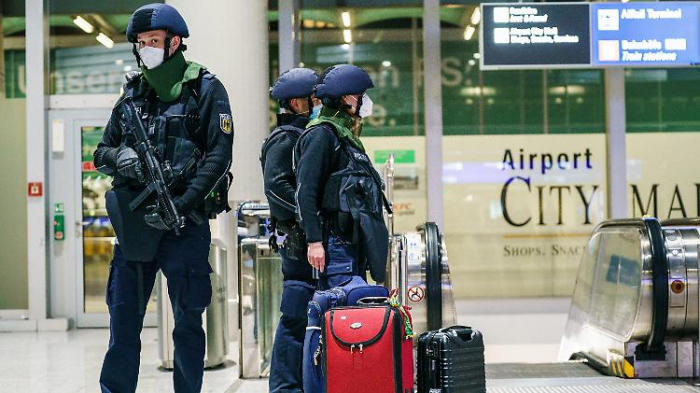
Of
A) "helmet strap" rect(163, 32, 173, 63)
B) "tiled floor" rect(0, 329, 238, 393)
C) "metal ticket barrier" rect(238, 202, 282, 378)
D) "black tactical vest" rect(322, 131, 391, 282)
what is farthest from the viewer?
"metal ticket barrier" rect(238, 202, 282, 378)

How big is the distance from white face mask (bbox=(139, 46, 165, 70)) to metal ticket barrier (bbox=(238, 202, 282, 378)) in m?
2.00

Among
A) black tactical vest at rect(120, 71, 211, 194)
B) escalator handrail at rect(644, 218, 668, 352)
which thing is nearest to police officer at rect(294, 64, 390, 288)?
black tactical vest at rect(120, 71, 211, 194)

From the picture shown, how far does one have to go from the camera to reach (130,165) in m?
3.46

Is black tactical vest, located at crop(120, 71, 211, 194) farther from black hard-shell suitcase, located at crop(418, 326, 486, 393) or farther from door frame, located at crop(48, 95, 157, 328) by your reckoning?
door frame, located at crop(48, 95, 157, 328)

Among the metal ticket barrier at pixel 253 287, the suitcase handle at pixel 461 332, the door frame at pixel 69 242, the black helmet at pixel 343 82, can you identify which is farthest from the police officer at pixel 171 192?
the door frame at pixel 69 242

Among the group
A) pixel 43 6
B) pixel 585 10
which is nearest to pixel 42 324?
pixel 43 6

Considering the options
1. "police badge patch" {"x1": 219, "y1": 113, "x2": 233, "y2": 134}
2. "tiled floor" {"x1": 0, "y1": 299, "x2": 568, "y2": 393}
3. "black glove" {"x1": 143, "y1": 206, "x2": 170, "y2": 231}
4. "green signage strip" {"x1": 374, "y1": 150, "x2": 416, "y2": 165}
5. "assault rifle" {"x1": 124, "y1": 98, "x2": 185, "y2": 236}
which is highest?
"green signage strip" {"x1": 374, "y1": 150, "x2": 416, "y2": 165}

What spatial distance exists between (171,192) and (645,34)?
6.59 m

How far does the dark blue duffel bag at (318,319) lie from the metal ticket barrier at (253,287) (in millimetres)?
1866

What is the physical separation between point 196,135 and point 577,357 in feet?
15.6

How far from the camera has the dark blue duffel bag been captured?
12.0ft

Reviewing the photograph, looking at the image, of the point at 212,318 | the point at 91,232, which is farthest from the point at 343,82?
the point at 91,232

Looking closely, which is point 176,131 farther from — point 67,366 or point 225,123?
point 67,366

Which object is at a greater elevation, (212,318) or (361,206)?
(361,206)
